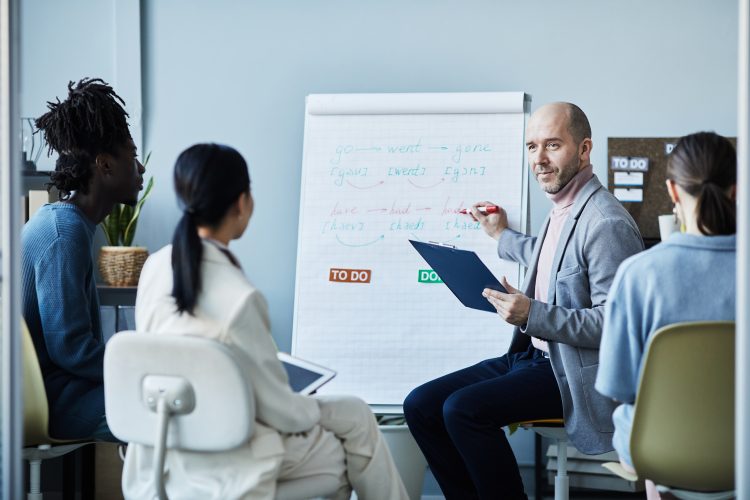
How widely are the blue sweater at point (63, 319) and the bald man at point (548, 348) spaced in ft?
3.28

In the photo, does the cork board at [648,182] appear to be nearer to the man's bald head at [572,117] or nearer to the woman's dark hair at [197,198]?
the man's bald head at [572,117]

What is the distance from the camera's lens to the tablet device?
236cm

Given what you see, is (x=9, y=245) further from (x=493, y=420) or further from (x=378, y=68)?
(x=378, y=68)

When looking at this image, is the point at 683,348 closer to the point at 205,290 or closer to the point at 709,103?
the point at 205,290

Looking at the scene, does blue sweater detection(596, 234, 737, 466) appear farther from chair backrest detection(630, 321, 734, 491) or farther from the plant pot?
the plant pot

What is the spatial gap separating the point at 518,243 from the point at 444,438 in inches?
27.9

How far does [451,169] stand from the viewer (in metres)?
3.09

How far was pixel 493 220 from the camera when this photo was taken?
3.00 m

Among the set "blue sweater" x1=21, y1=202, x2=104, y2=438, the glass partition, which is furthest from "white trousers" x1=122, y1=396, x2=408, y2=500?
"blue sweater" x1=21, y1=202, x2=104, y2=438

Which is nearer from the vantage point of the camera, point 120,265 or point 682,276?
point 682,276

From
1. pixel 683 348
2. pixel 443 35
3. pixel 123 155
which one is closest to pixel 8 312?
pixel 123 155

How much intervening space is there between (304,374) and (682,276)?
109cm

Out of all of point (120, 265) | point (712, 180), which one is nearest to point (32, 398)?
point (120, 265)

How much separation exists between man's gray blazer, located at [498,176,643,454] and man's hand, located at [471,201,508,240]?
426 mm
